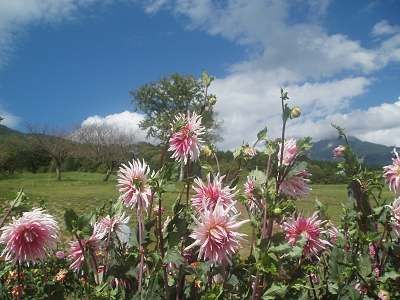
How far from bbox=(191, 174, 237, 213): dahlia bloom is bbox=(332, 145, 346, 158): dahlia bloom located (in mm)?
567

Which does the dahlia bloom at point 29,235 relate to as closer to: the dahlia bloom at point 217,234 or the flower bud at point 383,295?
the dahlia bloom at point 217,234

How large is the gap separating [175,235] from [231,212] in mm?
230

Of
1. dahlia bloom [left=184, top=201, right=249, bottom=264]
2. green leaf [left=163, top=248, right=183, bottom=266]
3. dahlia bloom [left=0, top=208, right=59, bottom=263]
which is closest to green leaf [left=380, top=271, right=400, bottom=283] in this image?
dahlia bloom [left=184, top=201, right=249, bottom=264]

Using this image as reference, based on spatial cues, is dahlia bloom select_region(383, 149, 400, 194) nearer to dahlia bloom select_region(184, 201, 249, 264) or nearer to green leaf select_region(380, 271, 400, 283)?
green leaf select_region(380, 271, 400, 283)

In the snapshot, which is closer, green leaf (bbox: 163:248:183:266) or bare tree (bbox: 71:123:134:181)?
green leaf (bbox: 163:248:183:266)

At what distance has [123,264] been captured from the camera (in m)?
2.05

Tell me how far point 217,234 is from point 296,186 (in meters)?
0.58

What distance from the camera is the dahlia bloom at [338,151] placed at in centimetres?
221

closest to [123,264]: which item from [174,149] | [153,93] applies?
[174,149]

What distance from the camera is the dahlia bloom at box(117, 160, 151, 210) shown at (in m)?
1.86

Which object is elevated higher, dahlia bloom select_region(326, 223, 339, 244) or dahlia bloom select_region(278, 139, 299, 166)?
dahlia bloom select_region(278, 139, 299, 166)

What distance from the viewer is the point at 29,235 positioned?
6.40ft

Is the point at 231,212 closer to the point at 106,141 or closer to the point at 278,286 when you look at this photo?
the point at 278,286

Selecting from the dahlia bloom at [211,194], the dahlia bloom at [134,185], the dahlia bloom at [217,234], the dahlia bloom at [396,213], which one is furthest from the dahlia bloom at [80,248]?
the dahlia bloom at [396,213]
